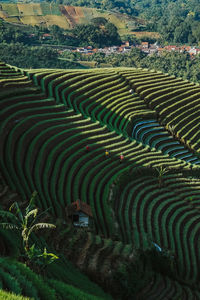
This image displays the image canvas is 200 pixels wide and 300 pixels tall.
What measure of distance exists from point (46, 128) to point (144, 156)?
32.3ft

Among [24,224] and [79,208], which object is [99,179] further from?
[24,224]

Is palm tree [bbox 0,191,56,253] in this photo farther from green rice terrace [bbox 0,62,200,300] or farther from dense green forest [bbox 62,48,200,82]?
dense green forest [bbox 62,48,200,82]

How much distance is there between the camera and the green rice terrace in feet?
58.7

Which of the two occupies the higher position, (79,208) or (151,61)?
(151,61)

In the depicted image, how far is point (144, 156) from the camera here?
33.5m

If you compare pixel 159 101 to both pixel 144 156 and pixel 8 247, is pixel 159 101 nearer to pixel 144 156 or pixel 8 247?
pixel 144 156

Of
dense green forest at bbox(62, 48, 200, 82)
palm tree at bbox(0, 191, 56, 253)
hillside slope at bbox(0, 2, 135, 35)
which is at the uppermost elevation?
hillside slope at bbox(0, 2, 135, 35)

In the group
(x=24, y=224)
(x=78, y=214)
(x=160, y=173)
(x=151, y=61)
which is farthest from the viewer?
(x=151, y=61)

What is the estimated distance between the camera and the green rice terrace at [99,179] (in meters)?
17.9

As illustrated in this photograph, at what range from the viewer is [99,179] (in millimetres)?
28406

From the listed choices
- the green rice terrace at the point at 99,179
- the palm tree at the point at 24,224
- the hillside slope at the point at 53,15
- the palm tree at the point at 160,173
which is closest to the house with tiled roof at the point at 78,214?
the green rice terrace at the point at 99,179

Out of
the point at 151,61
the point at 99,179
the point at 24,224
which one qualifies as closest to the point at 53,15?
the point at 151,61

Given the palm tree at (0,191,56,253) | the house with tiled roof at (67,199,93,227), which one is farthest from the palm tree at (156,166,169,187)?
the palm tree at (0,191,56,253)

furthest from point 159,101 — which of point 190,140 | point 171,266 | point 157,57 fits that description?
point 157,57
